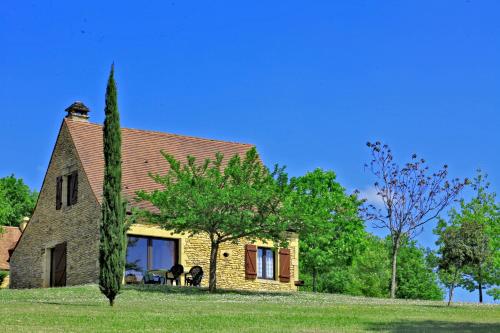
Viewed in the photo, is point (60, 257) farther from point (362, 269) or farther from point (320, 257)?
point (362, 269)

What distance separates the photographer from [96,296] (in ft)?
102

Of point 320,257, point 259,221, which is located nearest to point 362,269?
point 320,257

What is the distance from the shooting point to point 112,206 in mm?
27719

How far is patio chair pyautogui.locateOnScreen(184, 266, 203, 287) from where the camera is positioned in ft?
124

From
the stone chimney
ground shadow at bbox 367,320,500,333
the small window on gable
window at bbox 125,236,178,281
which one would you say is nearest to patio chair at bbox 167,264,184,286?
window at bbox 125,236,178,281

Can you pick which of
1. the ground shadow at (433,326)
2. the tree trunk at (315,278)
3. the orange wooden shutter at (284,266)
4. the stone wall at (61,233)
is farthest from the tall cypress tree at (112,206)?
the tree trunk at (315,278)

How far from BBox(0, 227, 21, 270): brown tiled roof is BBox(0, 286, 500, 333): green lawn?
83.2ft

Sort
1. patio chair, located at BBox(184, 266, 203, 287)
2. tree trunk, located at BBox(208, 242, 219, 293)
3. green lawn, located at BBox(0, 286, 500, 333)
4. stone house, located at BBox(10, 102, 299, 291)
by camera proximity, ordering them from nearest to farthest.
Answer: green lawn, located at BBox(0, 286, 500, 333) < tree trunk, located at BBox(208, 242, 219, 293) < patio chair, located at BBox(184, 266, 203, 287) < stone house, located at BBox(10, 102, 299, 291)

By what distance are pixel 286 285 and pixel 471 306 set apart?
11.9 meters

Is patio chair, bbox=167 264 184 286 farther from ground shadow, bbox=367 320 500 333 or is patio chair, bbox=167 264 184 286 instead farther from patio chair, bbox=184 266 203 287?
ground shadow, bbox=367 320 500 333

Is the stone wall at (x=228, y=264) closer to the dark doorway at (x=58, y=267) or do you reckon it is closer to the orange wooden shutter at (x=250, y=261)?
the orange wooden shutter at (x=250, y=261)

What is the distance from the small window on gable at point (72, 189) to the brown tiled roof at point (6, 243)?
16936mm

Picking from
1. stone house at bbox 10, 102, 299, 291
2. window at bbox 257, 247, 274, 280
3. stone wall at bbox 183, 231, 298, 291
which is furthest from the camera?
window at bbox 257, 247, 274, 280

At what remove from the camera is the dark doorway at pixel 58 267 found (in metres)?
41.4
